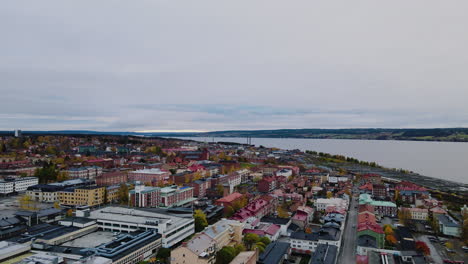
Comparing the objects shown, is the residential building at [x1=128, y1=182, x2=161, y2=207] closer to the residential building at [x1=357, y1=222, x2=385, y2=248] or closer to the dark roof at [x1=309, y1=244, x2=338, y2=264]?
the dark roof at [x1=309, y1=244, x2=338, y2=264]

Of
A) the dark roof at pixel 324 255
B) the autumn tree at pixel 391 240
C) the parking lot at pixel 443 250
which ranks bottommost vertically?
the parking lot at pixel 443 250

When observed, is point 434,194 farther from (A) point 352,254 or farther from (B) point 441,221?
(A) point 352,254

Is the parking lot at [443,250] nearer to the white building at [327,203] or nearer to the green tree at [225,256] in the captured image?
the white building at [327,203]

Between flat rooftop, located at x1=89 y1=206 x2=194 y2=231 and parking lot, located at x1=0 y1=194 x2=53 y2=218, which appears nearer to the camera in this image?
flat rooftop, located at x1=89 y1=206 x2=194 y2=231

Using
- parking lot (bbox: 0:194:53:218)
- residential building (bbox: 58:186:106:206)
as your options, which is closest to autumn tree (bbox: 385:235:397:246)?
residential building (bbox: 58:186:106:206)

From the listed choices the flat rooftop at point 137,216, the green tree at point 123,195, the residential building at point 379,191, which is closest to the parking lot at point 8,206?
the green tree at point 123,195

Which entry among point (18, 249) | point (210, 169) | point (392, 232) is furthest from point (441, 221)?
point (210, 169)
